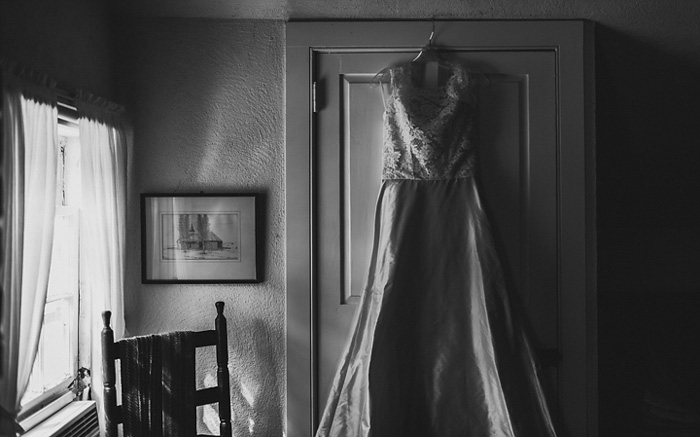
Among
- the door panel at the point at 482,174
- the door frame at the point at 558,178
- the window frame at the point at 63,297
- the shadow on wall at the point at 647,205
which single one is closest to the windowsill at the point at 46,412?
the window frame at the point at 63,297

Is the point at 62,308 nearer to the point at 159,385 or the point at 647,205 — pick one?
the point at 159,385

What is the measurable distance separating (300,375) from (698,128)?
170 centimetres

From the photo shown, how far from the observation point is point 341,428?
1.69m

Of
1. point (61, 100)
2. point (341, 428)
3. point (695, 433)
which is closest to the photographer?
point (61, 100)

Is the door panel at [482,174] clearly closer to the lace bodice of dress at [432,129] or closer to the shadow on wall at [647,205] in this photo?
the lace bodice of dress at [432,129]

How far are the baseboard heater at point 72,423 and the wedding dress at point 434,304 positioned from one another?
29.3 inches

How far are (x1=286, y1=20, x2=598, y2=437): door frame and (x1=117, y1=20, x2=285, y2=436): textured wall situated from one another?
0.22 ft

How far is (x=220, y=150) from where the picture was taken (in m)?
1.92

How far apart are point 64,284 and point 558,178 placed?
174cm

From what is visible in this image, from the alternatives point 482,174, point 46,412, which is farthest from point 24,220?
point 482,174

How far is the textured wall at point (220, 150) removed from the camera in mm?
1908

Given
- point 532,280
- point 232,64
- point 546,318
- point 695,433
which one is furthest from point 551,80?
point 695,433

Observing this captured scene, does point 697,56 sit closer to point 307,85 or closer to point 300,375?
point 307,85

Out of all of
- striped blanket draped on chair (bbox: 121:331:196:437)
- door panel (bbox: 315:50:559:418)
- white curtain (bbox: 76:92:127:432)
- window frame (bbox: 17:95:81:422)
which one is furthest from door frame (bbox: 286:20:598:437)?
window frame (bbox: 17:95:81:422)
